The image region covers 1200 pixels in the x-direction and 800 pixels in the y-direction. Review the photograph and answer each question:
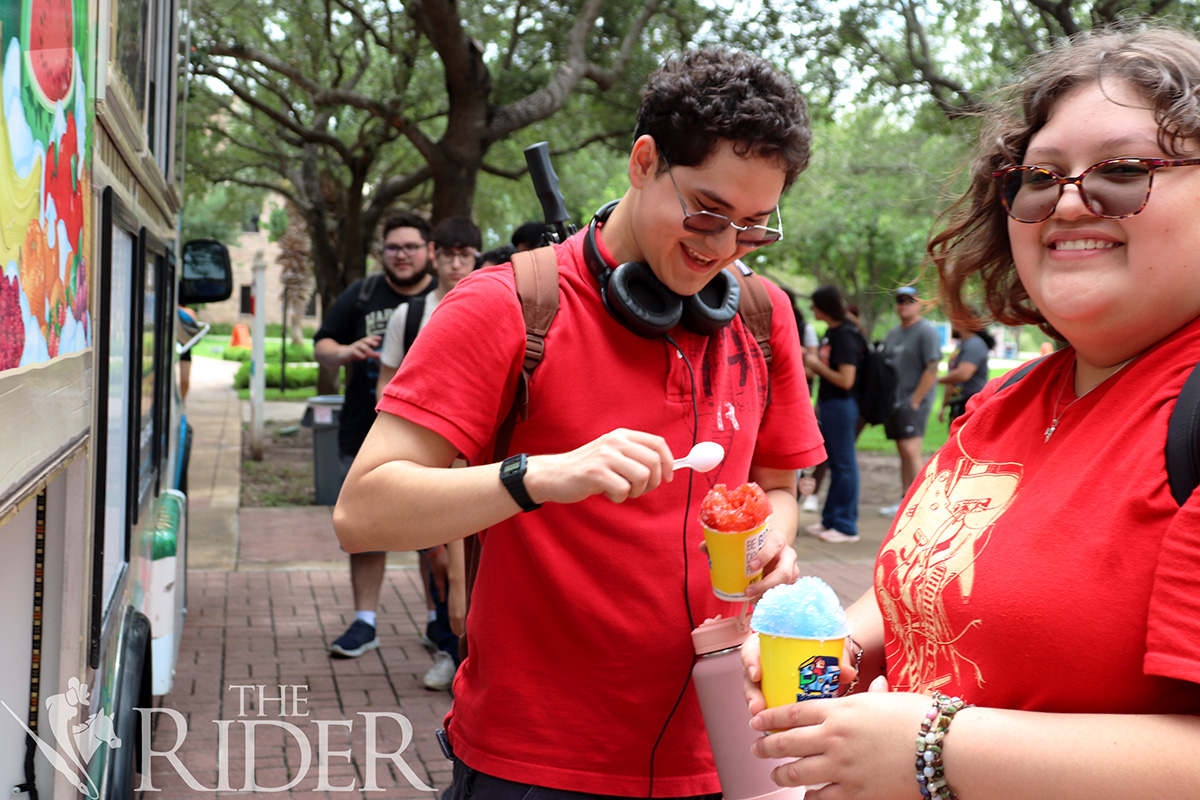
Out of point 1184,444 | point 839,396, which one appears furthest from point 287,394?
point 1184,444

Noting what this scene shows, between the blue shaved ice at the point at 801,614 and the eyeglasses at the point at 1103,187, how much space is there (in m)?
0.59

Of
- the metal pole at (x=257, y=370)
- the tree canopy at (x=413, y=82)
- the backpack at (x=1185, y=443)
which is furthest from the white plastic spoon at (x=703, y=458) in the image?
the metal pole at (x=257, y=370)

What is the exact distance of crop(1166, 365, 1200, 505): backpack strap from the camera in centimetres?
115

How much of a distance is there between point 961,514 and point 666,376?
0.70 meters

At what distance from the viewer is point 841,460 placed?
8539 mm

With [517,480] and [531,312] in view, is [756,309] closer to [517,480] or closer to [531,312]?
[531,312]

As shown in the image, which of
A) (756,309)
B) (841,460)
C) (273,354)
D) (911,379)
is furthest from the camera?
(273,354)

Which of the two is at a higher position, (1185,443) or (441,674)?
(1185,443)

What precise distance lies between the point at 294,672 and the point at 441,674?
780 millimetres

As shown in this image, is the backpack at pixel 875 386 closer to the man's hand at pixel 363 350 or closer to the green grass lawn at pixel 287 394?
the man's hand at pixel 363 350

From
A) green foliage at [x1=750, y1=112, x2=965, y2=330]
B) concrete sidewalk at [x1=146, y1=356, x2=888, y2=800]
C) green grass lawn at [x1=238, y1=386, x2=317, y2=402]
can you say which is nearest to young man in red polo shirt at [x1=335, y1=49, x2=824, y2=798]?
concrete sidewalk at [x1=146, y1=356, x2=888, y2=800]

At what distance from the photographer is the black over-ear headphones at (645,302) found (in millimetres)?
1958

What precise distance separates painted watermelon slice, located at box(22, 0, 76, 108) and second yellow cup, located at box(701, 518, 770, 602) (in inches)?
46.5

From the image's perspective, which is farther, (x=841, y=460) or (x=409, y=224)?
(x=841, y=460)
